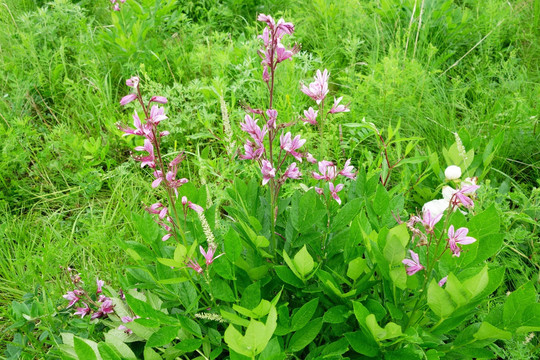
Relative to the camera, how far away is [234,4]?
379cm

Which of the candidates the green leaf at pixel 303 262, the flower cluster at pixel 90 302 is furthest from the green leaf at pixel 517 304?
the flower cluster at pixel 90 302

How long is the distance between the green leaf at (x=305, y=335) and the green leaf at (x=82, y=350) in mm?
527

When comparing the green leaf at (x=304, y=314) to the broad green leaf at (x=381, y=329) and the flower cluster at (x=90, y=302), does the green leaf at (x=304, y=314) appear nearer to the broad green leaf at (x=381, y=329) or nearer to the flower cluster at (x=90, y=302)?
the broad green leaf at (x=381, y=329)

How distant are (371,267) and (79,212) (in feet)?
5.64

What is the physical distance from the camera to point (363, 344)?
1273mm

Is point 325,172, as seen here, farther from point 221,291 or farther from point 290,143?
point 221,291

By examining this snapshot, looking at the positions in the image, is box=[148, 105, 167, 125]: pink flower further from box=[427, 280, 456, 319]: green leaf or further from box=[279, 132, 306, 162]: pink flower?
box=[427, 280, 456, 319]: green leaf

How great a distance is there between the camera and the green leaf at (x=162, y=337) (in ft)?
4.24

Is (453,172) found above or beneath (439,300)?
above

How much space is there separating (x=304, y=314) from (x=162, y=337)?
0.39 m

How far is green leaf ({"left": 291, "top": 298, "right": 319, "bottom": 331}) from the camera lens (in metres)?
1.32

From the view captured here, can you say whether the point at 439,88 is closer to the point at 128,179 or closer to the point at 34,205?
the point at 128,179

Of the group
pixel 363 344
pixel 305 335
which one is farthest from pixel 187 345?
pixel 363 344

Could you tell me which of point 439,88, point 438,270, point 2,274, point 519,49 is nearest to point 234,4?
point 439,88
